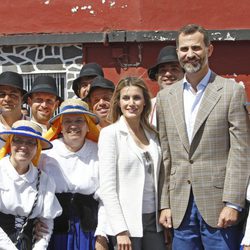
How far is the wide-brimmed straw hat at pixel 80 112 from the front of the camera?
14.8ft

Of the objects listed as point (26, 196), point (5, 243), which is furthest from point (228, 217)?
point (5, 243)

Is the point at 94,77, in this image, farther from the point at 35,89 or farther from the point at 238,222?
the point at 238,222

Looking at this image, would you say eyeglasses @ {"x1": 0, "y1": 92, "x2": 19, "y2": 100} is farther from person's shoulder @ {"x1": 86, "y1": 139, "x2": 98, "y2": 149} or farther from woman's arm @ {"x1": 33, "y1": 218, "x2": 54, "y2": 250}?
woman's arm @ {"x1": 33, "y1": 218, "x2": 54, "y2": 250}

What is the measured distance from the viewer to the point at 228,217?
13.1ft

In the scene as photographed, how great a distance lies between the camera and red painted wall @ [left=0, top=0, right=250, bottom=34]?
9.69 meters

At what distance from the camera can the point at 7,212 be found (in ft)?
13.6

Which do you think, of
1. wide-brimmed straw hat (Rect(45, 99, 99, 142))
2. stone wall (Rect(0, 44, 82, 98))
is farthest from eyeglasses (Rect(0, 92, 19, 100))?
stone wall (Rect(0, 44, 82, 98))

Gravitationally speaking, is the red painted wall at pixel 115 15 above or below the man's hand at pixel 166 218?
above

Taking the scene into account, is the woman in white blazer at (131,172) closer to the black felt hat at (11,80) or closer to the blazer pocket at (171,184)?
the blazer pocket at (171,184)

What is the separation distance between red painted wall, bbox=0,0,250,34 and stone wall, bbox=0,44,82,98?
29 centimetres

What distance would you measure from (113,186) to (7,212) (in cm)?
75

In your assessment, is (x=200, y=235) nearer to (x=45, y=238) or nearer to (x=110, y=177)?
(x=110, y=177)

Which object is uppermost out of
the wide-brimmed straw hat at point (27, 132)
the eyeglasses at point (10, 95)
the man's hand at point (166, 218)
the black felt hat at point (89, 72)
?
the black felt hat at point (89, 72)

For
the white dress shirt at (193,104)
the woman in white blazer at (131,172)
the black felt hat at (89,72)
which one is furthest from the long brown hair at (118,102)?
the black felt hat at (89,72)
